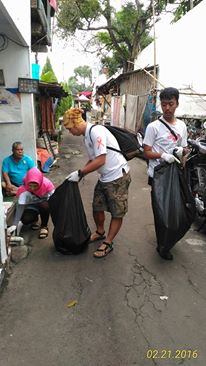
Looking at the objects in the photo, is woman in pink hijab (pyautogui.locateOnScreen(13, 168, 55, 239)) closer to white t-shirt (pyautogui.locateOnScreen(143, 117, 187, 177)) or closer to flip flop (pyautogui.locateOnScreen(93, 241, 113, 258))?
flip flop (pyautogui.locateOnScreen(93, 241, 113, 258))

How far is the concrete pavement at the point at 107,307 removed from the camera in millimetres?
2516

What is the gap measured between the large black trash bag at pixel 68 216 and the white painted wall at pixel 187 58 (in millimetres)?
5604

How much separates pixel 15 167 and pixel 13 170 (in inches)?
2.4

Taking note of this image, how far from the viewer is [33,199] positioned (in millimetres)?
4441

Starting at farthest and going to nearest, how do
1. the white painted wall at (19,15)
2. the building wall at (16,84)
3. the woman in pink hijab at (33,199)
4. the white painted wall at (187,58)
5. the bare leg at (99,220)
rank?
the white painted wall at (187,58) < the building wall at (16,84) < the white painted wall at (19,15) < the woman in pink hijab at (33,199) < the bare leg at (99,220)

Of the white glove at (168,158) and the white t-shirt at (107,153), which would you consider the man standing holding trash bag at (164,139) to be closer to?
the white glove at (168,158)

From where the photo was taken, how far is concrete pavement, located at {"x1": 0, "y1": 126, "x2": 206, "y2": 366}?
99.0 inches

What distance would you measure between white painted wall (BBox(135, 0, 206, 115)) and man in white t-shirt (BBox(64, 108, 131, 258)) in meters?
5.27

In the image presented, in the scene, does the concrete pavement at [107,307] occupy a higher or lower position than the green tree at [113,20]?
lower

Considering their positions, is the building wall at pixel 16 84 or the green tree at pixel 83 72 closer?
the building wall at pixel 16 84

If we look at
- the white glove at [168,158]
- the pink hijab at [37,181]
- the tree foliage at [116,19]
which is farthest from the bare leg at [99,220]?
the tree foliage at [116,19]

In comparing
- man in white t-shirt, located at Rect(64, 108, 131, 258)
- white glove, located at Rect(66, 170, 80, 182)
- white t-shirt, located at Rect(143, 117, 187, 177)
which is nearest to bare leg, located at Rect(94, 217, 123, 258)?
man in white t-shirt, located at Rect(64, 108, 131, 258)

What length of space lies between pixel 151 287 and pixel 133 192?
12.6 feet
